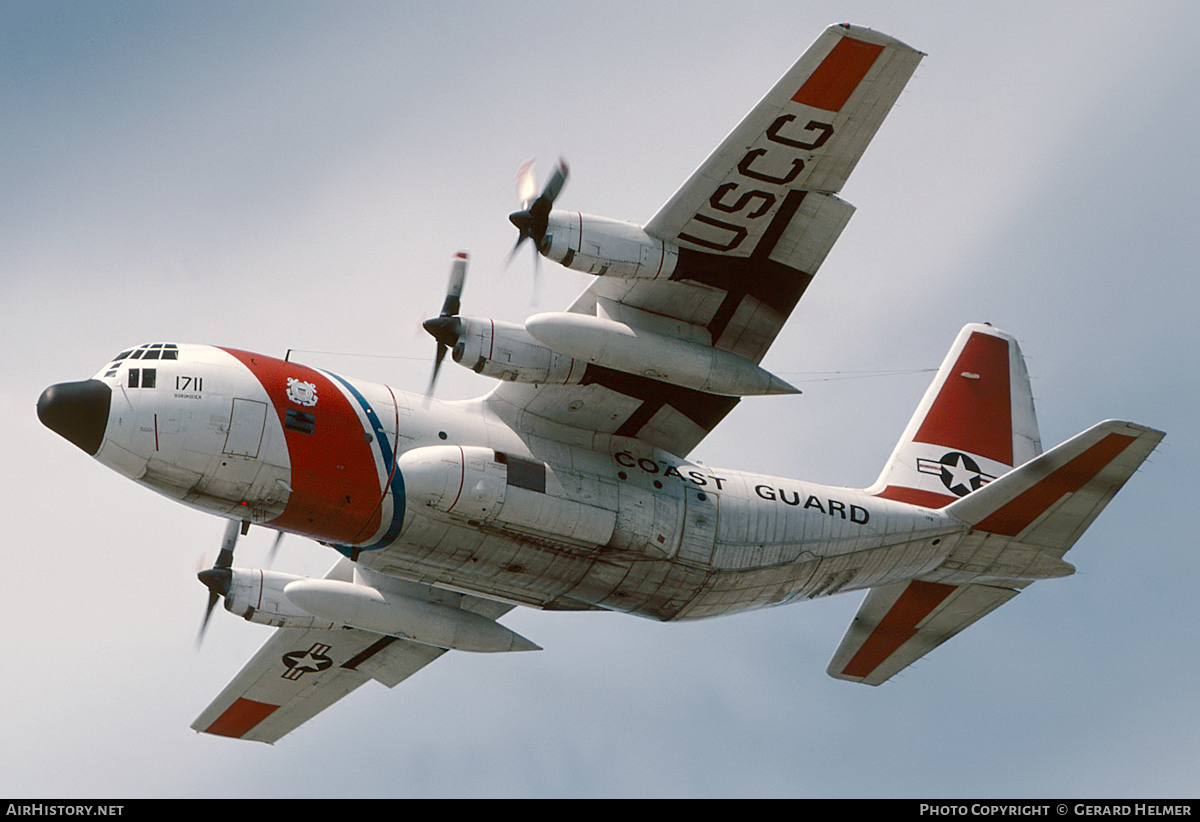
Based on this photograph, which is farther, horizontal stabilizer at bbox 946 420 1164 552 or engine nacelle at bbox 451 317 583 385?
horizontal stabilizer at bbox 946 420 1164 552

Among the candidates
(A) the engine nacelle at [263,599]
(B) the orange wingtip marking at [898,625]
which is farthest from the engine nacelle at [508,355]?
(B) the orange wingtip marking at [898,625]

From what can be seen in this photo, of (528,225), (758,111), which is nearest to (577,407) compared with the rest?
(528,225)

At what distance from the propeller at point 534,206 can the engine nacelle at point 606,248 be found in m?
0.19

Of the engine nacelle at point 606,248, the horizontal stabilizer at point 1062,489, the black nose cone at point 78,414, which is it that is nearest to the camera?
Result: the black nose cone at point 78,414

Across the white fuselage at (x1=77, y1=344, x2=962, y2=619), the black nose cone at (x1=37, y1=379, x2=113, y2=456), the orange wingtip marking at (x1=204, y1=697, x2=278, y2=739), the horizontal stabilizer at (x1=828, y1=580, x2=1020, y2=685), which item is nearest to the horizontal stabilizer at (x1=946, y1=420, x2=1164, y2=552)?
the white fuselage at (x1=77, y1=344, x2=962, y2=619)

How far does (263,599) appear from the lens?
A: 78.9 ft

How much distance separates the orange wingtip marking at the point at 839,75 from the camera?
20031 millimetres

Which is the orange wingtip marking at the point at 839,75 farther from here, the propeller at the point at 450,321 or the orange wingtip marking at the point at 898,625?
the orange wingtip marking at the point at 898,625

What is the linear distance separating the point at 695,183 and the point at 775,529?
537 centimetres

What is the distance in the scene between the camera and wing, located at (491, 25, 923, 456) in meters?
20.3

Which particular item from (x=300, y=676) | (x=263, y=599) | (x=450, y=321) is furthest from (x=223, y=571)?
(x=450, y=321)

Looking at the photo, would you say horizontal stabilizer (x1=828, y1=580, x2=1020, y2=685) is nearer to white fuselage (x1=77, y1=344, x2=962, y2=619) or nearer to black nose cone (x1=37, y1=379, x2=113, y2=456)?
white fuselage (x1=77, y1=344, x2=962, y2=619)

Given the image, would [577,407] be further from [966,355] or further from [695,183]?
[966,355]

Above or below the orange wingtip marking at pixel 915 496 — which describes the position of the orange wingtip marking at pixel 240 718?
below
